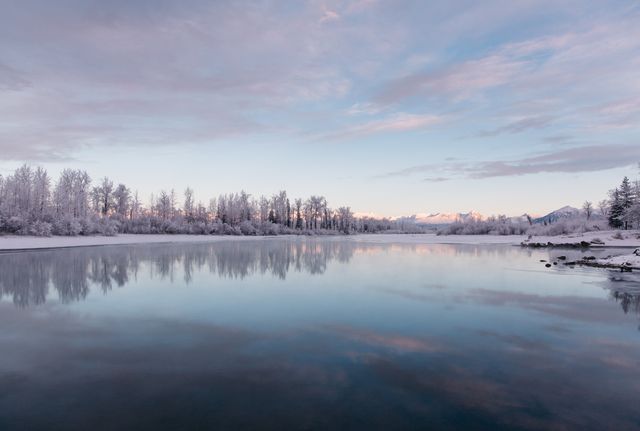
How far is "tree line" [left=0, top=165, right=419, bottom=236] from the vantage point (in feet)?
186

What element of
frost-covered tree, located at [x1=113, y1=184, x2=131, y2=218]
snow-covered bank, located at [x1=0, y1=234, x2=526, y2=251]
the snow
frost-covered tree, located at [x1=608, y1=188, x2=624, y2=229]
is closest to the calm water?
the snow

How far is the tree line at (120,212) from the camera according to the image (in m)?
56.7

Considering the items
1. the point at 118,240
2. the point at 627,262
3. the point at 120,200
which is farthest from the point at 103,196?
the point at 627,262

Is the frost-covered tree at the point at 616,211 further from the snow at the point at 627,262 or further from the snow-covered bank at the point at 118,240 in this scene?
the snow at the point at 627,262

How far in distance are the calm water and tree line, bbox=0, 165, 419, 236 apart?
2001 inches

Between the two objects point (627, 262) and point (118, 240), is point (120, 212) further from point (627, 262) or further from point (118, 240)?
point (627, 262)

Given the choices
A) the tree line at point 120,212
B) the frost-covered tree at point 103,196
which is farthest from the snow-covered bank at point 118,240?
the frost-covered tree at point 103,196

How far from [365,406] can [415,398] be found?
75 cm

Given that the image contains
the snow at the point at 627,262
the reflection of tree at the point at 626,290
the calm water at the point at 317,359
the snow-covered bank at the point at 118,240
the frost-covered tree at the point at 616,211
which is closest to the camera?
the calm water at the point at 317,359

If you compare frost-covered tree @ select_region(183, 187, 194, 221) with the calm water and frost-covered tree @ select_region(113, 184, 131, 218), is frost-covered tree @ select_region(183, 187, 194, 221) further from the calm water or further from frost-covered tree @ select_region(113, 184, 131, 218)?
the calm water

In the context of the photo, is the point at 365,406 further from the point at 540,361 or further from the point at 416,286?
the point at 416,286

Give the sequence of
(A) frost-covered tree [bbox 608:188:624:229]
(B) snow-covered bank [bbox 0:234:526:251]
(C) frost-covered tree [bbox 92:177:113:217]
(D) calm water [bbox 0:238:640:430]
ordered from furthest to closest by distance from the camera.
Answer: (C) frost-covered tree [bbox 92:177:113:217]
(A) frost-covered tree [bbox 608:188:624:229]
(B) snow-covered bank [bbox 0:234:526:251]
(D) calm water [bbox 0:238:640:430]

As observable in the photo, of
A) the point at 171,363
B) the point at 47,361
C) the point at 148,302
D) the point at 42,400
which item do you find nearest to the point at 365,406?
the point at 171,363

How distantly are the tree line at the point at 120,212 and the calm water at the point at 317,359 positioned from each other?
50.8 metres
